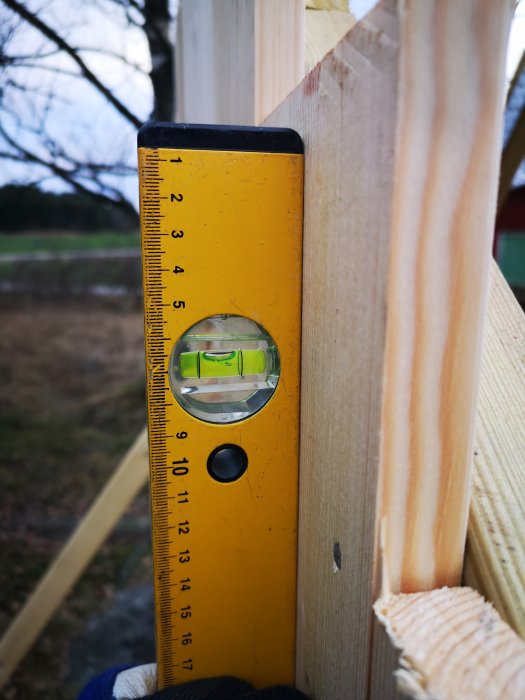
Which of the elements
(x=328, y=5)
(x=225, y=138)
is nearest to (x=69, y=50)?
(x=328, y=5)

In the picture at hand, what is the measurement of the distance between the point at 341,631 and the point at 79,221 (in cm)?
995

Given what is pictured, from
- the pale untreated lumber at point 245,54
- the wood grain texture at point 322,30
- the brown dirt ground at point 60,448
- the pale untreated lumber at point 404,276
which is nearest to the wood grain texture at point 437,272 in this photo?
the pale untreated lumber at point 404,276

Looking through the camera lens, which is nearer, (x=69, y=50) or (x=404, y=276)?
(x=404, y=276)

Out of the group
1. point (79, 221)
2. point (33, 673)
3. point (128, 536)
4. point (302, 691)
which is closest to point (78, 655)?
point (33, 673)

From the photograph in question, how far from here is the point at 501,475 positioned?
1.76 feet

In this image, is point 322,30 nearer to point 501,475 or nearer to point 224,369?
point 224,369

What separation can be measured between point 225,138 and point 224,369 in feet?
1.06

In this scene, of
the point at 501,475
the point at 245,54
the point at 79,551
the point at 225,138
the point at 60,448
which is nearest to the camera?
the point at 501,475

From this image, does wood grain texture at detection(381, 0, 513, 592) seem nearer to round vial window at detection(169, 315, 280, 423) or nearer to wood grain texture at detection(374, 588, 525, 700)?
wood grain texture at detection(374, 588, 525, 700)

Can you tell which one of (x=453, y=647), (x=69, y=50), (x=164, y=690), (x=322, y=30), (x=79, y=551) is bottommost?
(x=79, y=551)

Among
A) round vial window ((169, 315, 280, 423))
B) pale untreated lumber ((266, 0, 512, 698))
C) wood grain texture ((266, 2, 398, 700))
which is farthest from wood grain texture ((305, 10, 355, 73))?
Answer: round vial window ((169, 315, 280, 423))

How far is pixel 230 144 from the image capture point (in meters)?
0.66

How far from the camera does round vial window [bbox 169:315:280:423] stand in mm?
707

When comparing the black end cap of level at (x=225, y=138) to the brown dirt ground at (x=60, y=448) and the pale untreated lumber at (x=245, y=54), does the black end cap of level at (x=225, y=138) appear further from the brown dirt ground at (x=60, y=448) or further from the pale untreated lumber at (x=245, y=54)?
the brown dirt ground at (x=60, y=448)
